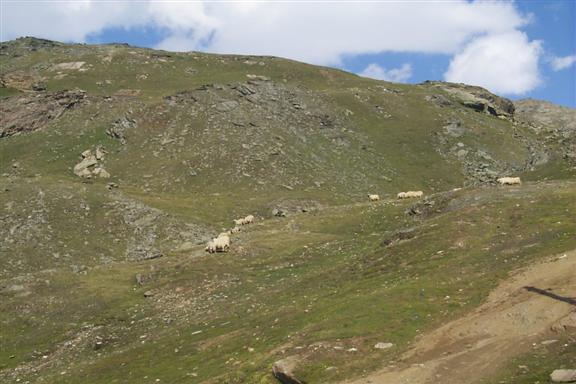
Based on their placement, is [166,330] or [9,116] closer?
[166,330]

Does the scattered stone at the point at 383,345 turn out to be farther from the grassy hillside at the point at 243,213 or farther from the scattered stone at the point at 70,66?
the scattered stone at the point at 70,66

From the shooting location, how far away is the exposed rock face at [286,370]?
91.7ft

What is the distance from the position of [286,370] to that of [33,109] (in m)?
109

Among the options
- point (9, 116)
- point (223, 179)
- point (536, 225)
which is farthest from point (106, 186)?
point (536, 225)

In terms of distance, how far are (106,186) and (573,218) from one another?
68308mm

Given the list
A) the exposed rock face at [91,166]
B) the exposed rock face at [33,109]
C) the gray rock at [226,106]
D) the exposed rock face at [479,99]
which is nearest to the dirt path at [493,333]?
the exposed rock face at [91,166]

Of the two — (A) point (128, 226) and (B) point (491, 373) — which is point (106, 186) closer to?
(A) point (128, 226)

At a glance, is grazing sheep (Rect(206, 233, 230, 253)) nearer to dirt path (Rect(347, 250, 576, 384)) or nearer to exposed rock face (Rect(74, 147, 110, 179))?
dirt path (Rect(347, 250, 576, 384))

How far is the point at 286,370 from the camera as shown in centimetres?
2836

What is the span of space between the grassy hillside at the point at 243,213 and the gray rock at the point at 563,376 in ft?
26.3

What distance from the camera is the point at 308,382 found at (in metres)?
27.2

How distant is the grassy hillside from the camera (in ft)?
120

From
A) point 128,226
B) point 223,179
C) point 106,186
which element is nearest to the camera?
point 128,226

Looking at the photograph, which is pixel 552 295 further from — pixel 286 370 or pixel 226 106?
pixel 226 106
